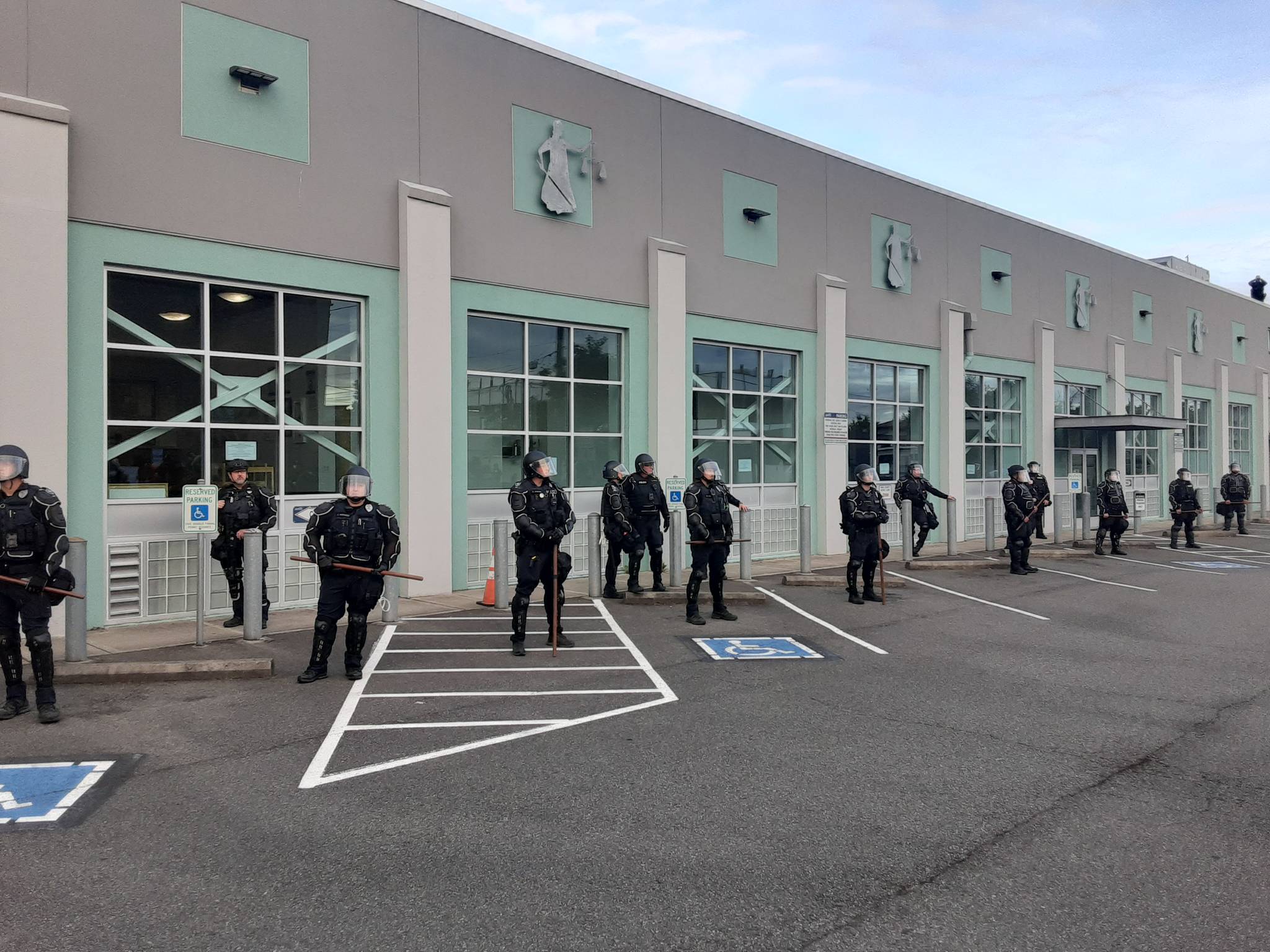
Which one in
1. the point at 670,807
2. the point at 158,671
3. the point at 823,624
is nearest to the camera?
the point at 670,807

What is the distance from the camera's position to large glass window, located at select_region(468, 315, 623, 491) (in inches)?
542

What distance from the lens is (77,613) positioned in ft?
26.6

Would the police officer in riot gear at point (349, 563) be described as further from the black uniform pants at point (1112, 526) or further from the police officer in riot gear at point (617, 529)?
the black uniform pants at point (1112, 526)

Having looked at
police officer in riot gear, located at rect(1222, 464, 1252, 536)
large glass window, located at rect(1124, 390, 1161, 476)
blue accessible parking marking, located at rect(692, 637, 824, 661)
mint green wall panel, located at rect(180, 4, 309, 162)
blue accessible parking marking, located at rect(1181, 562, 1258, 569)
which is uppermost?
mint green wall panel, located at rect(180, 4, 309, 162)

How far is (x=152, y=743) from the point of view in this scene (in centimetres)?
611

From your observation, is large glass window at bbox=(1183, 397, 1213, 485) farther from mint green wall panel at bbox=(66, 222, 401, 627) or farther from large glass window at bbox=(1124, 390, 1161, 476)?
mint green wall panel at bbox=(66, 222, 401, 627)

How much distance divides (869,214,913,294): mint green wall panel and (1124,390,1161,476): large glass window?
12.1 m

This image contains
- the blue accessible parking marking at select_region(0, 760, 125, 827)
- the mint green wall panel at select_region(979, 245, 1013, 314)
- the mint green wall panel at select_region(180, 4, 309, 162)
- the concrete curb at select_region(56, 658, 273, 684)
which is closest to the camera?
the blue accessible parking marking at select_region(0, 760, 125, 827)

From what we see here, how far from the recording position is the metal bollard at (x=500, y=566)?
462 inches

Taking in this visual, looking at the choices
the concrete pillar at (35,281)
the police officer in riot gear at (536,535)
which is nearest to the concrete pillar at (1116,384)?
the police officer in riot gear at (536,535)

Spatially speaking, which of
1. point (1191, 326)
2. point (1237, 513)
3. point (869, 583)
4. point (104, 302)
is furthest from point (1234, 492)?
point (104, 302)

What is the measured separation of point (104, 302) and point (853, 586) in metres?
10.2

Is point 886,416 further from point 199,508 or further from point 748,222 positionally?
point 199,508

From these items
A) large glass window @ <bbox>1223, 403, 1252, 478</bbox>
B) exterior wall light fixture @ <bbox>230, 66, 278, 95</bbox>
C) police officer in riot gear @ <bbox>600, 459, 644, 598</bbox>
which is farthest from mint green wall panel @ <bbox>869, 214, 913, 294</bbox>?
large glass window @ <bbox>1223, 403, 1252, 478</bbox>
